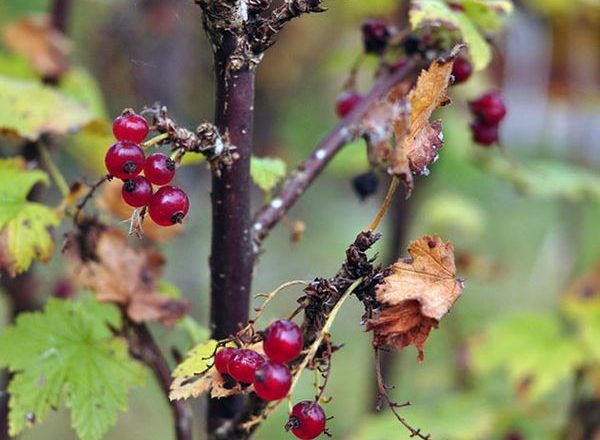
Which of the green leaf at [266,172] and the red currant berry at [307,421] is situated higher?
the red currant berry at [307,421]

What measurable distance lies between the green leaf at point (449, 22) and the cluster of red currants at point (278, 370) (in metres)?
0.49

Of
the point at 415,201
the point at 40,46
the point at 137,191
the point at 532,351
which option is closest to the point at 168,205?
the point at 137,191

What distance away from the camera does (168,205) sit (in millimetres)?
763

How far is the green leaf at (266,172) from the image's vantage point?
1026 millimetres

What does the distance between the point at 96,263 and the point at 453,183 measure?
178 cm

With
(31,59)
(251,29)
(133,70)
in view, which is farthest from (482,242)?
(251,29)

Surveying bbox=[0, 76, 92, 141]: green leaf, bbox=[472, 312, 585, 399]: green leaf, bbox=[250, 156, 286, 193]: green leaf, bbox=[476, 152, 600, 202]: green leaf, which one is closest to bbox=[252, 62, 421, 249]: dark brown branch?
bbox=[250, 156, 286, 193]: green leaf

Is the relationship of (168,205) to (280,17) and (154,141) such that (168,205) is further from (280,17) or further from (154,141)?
(280,17)

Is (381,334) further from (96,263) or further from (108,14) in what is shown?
(108,14)

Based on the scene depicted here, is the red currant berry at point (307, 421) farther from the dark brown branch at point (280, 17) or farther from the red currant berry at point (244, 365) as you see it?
the dark brown branch at point (280, 17)

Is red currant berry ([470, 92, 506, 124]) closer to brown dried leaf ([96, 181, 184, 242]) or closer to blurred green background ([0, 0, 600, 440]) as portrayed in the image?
blurred green background ([0, 0, 600, 440])

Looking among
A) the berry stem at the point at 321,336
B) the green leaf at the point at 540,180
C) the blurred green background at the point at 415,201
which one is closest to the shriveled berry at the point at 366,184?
the blurred green background at the point at 415,201

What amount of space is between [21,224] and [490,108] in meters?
0.68

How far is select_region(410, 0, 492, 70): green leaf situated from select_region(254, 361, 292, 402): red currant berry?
516 mm
